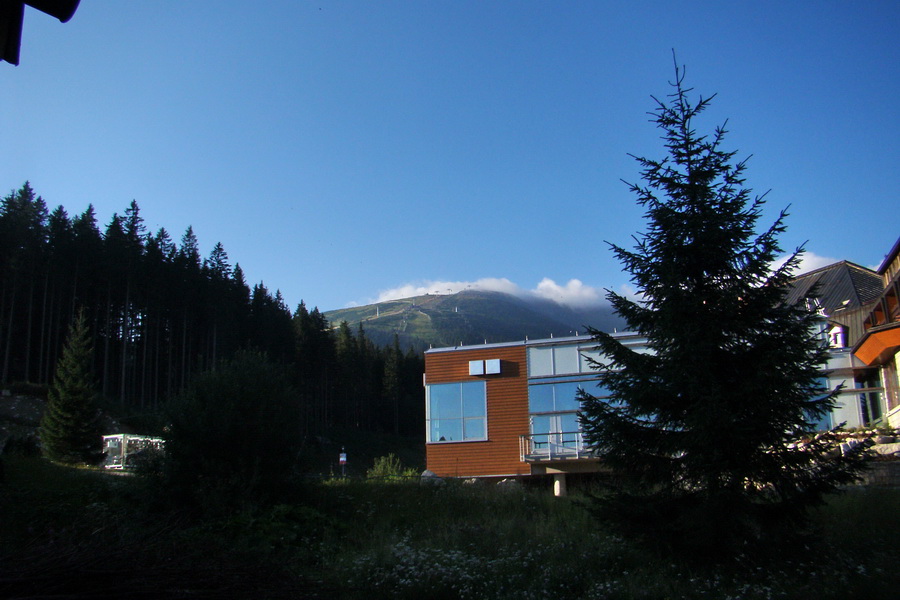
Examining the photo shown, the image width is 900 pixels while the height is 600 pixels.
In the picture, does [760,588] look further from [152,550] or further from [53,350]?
[53,350]

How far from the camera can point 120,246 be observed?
2285 inches

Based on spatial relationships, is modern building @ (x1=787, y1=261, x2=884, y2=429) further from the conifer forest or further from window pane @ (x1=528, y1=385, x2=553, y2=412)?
the conifer forest

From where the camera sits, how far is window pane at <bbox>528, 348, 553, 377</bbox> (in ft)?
103

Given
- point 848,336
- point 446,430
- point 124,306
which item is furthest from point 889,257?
point 124,306

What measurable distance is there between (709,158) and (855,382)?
66.5 feet

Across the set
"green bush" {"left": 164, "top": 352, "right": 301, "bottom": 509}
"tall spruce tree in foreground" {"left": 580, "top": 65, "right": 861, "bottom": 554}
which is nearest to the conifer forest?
"green bush" {"left": 164, "top": 352, "right": 301, "bottom": 509}

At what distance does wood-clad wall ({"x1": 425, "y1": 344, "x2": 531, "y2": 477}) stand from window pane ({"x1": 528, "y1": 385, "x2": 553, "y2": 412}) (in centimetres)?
24

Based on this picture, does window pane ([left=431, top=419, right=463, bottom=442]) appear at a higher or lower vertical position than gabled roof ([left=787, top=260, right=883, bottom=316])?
lower

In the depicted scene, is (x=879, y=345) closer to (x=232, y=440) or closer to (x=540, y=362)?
(x=540, y=362)

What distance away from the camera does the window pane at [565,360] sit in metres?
30.9

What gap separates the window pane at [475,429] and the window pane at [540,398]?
7.72 ft

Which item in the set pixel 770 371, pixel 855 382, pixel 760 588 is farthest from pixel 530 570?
pixel 855 382

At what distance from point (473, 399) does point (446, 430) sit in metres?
1.87

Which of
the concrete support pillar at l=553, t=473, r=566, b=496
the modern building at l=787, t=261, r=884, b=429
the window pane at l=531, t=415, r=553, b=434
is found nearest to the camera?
the modern building at l=787, t=261, r=884, b=429
